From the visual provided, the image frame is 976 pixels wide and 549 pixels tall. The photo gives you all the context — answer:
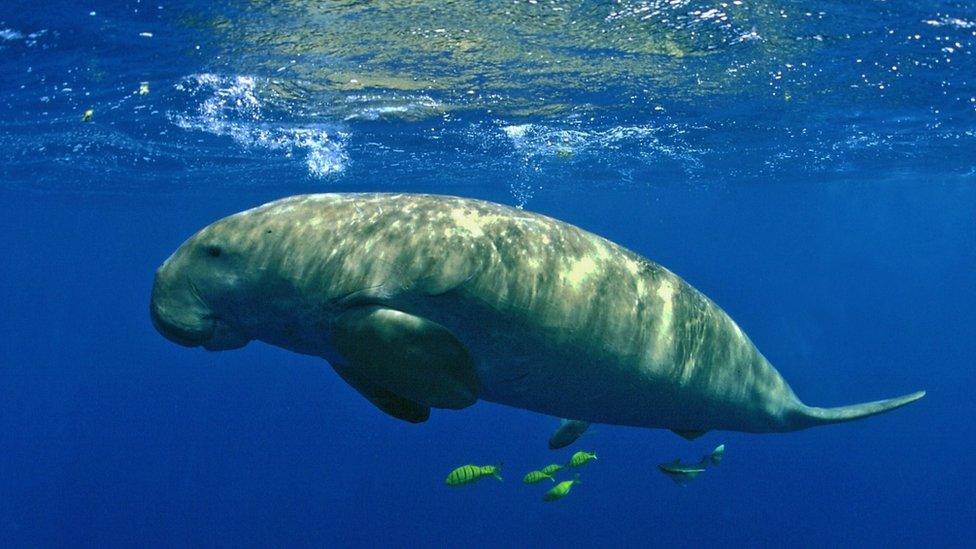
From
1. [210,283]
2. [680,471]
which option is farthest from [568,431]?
[210,283]

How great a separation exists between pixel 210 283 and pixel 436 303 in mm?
1254

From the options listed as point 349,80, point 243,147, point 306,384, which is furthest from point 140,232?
point 349,80

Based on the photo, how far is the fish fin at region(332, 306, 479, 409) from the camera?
325 centimetres

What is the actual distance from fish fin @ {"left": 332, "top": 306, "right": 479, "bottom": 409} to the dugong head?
2.53 feet

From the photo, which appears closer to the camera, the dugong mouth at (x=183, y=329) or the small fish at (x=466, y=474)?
the dugong mouth at (x=183, y=329)

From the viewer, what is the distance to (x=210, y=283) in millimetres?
3799

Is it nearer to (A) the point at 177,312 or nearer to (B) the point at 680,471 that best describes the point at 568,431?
(B) the point at 680,471

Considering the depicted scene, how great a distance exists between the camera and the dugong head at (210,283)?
3.77 metres

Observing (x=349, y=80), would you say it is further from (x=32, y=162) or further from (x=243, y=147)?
(x=32, y=162)

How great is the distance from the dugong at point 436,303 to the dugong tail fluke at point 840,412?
148 cm

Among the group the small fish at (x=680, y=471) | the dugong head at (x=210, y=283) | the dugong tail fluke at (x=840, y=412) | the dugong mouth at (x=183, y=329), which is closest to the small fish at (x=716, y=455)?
the small fish at (x=680, y=471)

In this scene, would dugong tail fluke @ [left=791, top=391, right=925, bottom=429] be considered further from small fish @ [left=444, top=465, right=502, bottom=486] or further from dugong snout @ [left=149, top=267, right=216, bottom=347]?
dugong snout @ [left=149, top=267, right=216, bottom=347]

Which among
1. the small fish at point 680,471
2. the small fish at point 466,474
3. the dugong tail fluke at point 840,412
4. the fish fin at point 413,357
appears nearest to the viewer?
the fish fin at point 413,357

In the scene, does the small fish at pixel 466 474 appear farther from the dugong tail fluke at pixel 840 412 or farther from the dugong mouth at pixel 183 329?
the dugong mouth at pixel 183 329
